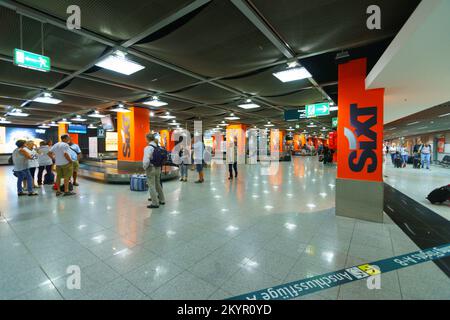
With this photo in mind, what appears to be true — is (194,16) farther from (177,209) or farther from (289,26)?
(177,209)

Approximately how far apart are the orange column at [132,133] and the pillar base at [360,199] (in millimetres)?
8469

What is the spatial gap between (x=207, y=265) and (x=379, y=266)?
2.14 meters

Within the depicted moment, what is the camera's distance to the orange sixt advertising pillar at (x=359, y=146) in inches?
157

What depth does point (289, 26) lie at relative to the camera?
125 inches

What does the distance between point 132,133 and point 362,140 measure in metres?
9.06

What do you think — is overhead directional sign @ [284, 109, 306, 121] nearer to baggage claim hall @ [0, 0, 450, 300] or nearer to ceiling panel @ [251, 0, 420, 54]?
baggage claim hall @ [0, 0, 450, 300]

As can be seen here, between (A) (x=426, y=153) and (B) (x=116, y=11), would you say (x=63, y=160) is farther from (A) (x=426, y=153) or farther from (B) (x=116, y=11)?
(A) (x=426, y=153)

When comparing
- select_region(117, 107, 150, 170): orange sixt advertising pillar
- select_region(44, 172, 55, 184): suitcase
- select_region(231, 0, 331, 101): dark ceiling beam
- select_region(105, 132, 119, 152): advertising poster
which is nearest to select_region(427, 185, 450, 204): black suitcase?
select_region(231, 0, 331, 101): dark ceiling beam

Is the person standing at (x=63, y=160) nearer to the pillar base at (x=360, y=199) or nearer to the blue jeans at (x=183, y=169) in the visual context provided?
the blue jeans at (x=183, y=169)

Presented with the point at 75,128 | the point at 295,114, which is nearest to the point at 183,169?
the point at 295,114

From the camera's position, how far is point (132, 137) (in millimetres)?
9500

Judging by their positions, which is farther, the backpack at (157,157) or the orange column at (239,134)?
the orange column at (239,134)

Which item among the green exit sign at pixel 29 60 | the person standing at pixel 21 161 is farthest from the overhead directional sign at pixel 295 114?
the person standing at pixel 21 161
